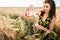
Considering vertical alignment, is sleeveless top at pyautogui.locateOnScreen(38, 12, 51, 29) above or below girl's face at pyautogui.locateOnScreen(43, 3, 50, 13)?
below

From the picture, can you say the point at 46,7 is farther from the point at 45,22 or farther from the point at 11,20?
the point at 11,20

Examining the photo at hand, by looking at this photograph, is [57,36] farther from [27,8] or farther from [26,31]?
[27,8]

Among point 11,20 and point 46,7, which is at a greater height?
point 46,7

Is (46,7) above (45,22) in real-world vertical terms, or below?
above

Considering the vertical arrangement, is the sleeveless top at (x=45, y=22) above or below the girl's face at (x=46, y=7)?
below

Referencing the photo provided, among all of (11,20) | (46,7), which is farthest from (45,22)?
(11,20)

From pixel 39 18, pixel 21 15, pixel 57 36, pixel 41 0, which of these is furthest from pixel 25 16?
pixel 57 36

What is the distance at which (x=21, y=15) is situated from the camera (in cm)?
174

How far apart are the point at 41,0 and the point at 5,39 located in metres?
0.69

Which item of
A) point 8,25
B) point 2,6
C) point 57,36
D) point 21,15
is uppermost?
point 2,6

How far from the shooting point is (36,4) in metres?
1.75

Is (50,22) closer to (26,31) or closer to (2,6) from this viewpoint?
(26,31)

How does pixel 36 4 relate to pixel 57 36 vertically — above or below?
above

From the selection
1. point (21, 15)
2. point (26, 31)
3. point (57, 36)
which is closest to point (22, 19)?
point (21, 15)
